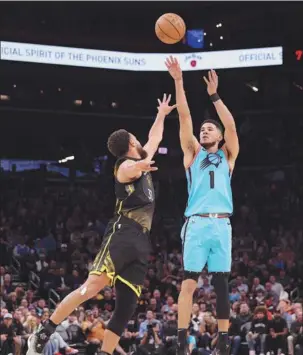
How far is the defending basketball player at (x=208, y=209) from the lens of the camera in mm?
8016

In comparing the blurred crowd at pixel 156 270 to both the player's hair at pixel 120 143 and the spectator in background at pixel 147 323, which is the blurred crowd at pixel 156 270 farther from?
the player's hair at pixel 120 143

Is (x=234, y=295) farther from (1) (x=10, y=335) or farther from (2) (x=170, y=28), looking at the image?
(2) (x=170, y=28)

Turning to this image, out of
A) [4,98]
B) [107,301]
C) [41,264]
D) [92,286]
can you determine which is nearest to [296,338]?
[107,301]

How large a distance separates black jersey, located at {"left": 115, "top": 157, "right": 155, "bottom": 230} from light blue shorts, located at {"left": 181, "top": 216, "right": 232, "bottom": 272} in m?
0.68

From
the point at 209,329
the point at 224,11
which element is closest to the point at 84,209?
the point at 224,11

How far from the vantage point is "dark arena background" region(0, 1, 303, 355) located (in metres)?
23.5

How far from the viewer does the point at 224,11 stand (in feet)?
94.2

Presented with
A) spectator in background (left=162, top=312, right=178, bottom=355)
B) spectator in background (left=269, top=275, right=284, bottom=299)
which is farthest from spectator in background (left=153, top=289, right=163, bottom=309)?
spectator in background (left=269, top=275, right=284, bottom=299)

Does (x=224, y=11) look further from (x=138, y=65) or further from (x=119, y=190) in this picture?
(x=119, y=190)

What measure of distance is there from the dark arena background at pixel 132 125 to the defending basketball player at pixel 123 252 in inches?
522

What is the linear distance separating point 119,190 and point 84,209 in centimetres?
1962

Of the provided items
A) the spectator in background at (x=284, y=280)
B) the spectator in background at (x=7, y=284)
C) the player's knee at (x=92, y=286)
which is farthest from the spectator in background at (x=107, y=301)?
the player's knee at (x=92, y=286)

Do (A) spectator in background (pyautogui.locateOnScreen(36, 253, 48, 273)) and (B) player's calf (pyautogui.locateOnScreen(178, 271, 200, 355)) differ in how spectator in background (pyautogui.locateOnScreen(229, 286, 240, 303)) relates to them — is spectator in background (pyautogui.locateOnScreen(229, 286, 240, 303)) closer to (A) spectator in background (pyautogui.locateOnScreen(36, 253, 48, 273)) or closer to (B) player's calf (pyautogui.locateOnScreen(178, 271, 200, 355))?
(A) spectator in background (pyautogui.locateOnScreen(36, 253, 48, 273))

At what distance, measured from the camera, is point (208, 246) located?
8.16 metres
